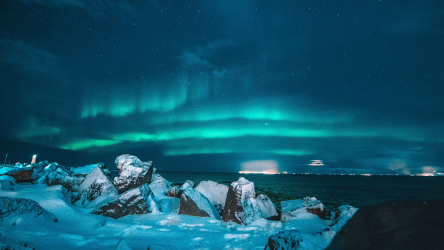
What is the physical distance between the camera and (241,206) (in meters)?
6.43

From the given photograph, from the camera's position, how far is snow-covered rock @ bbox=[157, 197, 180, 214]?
7308 mm

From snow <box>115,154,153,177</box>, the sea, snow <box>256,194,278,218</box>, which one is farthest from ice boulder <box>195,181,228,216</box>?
the sea

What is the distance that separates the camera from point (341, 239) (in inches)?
127

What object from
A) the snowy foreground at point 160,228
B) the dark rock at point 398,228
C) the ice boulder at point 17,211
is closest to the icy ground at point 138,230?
the snowy foreground at point 160,228

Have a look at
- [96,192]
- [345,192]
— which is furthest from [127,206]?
[345,192]

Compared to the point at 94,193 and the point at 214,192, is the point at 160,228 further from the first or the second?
the point at 94,193

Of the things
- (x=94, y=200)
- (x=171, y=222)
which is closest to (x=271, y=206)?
(x=171, y=222)

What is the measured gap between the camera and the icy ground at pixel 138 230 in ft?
12.9

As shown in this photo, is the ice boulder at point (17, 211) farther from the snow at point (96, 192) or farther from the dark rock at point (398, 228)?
the dark rock at point (398, 228)

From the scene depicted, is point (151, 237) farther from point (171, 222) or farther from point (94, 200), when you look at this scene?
point (94, 200)

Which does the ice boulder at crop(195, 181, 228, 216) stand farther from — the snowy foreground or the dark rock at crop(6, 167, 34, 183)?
the dark rock at crop(6, 167, 34, 183)

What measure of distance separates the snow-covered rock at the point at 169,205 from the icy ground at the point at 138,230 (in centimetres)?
58

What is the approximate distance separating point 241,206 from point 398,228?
172 inches

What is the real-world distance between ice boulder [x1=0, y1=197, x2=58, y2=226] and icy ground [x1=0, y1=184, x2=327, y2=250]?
4.7 inches
